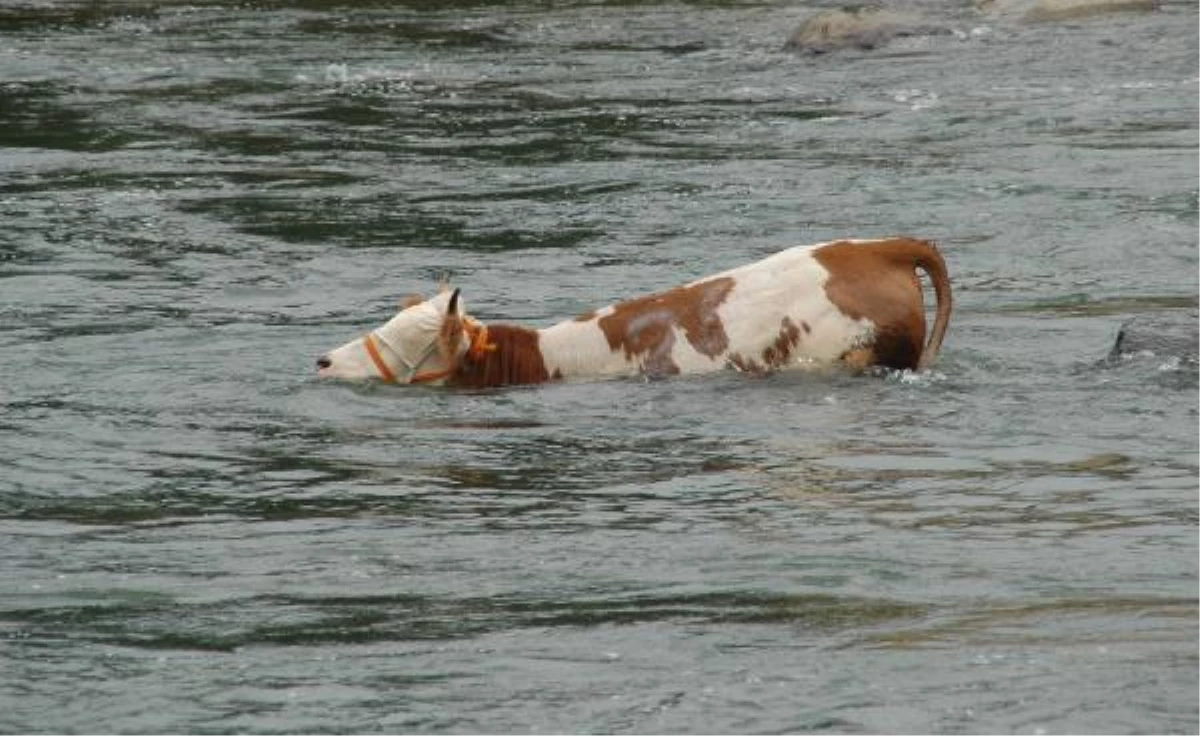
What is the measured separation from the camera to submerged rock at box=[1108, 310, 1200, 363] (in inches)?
475

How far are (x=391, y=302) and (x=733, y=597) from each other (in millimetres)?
6805

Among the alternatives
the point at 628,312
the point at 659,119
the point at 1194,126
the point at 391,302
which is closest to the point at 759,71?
the point at 659,119

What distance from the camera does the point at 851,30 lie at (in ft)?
83.9

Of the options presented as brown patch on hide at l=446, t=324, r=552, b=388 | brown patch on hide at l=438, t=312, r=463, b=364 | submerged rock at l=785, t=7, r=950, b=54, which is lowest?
brown patch on hide at l=446, t=324, r=552, b=388

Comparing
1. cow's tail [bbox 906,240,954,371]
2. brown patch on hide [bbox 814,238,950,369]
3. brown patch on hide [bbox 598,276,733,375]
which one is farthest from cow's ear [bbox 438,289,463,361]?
cow's tail [bbox 906,240,954,371]

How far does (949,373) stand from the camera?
479 inches

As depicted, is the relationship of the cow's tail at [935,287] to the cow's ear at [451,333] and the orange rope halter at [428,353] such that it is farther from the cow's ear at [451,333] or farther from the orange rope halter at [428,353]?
the cow's ear at [451,333]

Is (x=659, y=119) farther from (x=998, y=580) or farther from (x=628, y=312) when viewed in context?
(x=998, y=580)

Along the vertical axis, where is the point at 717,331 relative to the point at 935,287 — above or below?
below

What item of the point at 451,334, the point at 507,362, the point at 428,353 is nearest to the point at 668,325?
the point at 507,362

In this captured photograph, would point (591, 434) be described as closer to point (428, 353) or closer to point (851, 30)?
point (428, 353)

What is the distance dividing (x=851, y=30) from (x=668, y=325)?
45.4 ft

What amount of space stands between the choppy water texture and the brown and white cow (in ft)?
0.43

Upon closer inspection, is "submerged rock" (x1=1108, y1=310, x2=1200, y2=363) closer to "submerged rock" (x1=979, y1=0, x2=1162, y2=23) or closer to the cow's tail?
the cow's tail
